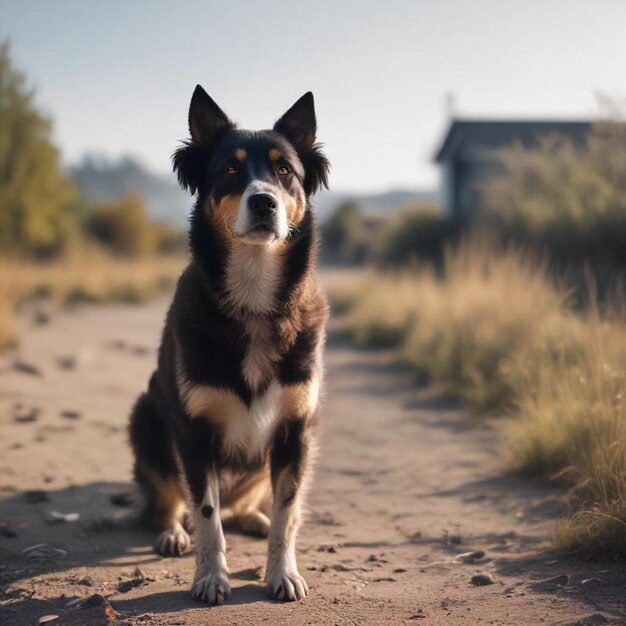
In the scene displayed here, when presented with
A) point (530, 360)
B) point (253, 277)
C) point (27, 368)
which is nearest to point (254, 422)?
point (253, 277)

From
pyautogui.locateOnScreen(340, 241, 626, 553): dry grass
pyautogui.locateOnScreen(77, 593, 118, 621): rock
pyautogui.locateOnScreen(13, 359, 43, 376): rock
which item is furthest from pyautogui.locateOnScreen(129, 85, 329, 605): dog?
pyautogui.locateOnScreen(13, 359, 43, 376): rock

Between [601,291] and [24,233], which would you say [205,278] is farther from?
[24,233]

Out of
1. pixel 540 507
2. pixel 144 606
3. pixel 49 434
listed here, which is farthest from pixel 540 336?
pixel 144 606

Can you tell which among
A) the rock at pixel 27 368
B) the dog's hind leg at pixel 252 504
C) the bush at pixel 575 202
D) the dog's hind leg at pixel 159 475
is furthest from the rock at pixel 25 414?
the bush at pixel 575 202

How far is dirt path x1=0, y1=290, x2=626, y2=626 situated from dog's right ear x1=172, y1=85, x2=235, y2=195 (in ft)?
6.39

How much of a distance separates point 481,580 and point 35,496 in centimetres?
275

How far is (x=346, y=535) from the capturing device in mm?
4324

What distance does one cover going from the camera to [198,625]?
2.95 metres

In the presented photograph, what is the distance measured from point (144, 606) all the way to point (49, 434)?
3325 mm

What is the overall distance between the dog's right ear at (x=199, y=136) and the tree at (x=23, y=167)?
62.7 ft

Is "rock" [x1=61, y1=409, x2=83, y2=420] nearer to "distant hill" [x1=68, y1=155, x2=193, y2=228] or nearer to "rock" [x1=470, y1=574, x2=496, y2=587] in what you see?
"rock" [x1=470, y1=574, x2=496, y2=587]

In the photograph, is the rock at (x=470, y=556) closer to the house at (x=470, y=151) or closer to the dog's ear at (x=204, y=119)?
the dog's ear at (x=204, y=119)

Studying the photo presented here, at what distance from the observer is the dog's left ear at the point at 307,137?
13.1 feet

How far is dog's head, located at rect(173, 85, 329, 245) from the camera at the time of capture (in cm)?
345
